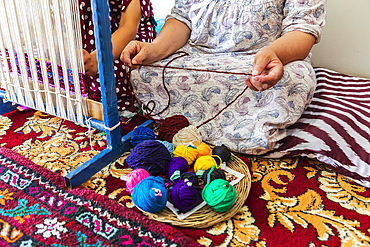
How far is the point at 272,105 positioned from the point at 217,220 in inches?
19.4

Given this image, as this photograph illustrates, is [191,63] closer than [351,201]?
No

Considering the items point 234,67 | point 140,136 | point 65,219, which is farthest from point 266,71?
point 65,219

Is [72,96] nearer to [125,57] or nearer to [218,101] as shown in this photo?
[125,57]

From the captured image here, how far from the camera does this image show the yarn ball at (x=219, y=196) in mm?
721

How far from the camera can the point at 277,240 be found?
69 centimetres

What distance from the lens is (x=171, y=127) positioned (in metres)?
1.07

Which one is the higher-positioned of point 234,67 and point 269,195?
point 234,67

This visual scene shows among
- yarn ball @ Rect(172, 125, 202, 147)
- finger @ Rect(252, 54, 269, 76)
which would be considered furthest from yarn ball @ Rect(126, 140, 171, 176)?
finger @ Rect(252, 54, 269, 76)

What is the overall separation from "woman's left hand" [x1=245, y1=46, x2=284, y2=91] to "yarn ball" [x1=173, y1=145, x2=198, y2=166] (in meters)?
0.31

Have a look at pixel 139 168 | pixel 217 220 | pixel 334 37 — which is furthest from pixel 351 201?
pixel 334 37

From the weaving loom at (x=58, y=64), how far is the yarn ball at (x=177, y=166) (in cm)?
25

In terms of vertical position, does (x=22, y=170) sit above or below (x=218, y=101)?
below

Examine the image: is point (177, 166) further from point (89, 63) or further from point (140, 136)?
point (89, 63)

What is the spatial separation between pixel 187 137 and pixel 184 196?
1.05ft
